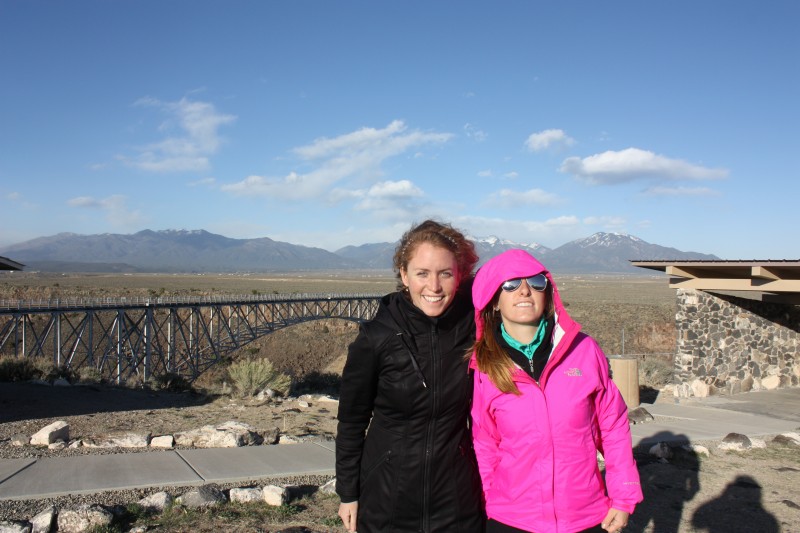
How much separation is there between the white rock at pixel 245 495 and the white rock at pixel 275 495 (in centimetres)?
5

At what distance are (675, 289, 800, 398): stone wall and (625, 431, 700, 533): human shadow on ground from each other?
454cm

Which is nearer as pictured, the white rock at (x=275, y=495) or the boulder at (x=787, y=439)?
the white rock at (x=275, y=495)

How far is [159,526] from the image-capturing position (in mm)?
3713

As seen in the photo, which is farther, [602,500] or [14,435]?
[14,435]

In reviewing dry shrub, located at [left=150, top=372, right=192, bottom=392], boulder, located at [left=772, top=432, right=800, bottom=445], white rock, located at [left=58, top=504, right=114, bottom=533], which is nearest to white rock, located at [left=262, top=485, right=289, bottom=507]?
white rock, located at [left=58, top=504, right=114, bottom=533]

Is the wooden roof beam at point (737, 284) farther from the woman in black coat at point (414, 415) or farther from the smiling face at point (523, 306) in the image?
→ the woman in black coat at point (414, 415)

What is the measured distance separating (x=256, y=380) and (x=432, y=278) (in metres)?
9.88

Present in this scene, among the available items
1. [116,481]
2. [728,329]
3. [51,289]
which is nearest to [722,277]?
[728,329]

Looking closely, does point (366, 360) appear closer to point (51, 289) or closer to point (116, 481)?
point (116, 481)

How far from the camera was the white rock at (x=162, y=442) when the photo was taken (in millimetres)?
5875

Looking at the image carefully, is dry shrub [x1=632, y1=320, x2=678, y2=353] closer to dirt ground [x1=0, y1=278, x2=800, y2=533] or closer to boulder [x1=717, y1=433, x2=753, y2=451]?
dirt ground [x1=0, y1=278, x2=800, y2=533]

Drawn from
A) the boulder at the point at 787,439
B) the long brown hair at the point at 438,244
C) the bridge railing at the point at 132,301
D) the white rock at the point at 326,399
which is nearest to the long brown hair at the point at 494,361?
the long brown hair at the point at 438,244

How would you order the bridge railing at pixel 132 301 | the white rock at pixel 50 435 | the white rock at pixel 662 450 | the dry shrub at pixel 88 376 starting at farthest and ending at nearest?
the bridge railing at pixel 132 301
the dry shrub at pixel 88 376
the white rock at pixel 50 435
the white rock at pixel 662 450

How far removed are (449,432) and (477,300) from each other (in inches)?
18.6
